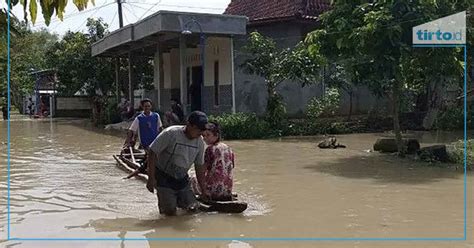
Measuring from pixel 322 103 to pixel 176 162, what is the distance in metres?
13.7

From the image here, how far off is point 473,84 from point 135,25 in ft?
41.6

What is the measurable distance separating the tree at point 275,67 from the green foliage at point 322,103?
38.7 inches

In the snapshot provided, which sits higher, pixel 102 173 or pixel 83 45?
pixel 83 45

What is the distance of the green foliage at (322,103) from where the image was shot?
19.7 meters

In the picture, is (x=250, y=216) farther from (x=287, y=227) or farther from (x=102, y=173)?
(x=102, y=173)

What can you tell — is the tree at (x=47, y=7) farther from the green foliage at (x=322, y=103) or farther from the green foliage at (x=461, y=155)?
the green foliage at (x=322, y=103)

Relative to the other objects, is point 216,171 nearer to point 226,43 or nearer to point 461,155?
point 461,155

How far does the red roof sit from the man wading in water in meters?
14.0

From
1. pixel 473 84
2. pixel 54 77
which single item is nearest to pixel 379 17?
pixel 473 84

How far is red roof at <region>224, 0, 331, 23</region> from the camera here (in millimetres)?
20797

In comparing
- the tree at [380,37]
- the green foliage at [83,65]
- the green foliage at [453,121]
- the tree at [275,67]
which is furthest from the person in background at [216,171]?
the green foliage at [83,65]

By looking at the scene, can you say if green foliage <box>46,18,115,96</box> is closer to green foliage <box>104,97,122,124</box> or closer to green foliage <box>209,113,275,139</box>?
green foliage <box>104,97,122,124</box>

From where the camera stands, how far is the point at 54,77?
36.5 m

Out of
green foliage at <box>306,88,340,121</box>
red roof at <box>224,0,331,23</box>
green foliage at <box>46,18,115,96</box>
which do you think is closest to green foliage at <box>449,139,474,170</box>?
green foliage at <box>306,88,340,121</box>
